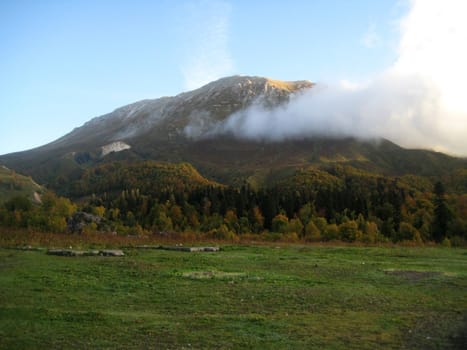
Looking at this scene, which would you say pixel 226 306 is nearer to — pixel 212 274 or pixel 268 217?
pixel 212 274

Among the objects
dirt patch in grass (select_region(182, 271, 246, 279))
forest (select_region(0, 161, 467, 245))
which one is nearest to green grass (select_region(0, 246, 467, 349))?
dirt patch in grass (select_region(182, 271, 246, 279))

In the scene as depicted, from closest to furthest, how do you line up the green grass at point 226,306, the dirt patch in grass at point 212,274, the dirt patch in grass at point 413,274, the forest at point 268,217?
the green grass at point 226,306, the dirt patch in grass at point 212,274, the dirt patch in grass at point 413,274, the forest at point 268,217

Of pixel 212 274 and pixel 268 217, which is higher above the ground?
pixel 268 217

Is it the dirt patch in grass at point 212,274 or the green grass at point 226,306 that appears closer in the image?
the green grass at point 226,306

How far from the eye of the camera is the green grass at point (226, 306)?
12695 millimetres

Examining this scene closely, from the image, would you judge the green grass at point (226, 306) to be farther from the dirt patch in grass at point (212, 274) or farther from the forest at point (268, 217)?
the forest at point (268, 217)

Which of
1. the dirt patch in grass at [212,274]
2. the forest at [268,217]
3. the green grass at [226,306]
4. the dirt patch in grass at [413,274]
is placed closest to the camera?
the green grass at [226,306]

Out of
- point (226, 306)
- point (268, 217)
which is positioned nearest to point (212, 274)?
point (226, 306)

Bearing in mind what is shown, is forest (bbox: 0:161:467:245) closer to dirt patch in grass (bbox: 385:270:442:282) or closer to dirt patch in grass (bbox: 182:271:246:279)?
dirt patch in grass (bbox: 182:271:246:279)

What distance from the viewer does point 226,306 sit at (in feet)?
55.9

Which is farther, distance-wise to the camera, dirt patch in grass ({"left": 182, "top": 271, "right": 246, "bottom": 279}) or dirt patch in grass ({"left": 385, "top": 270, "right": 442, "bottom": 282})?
dirt patch in grass ({"left": 385, "top": 270, "right": 442, "bottom": 282})

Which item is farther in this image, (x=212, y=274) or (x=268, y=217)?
(x=268, y=217)

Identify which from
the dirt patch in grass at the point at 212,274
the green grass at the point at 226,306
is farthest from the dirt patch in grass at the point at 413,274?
the dirt patch in grass at the point at 212,274

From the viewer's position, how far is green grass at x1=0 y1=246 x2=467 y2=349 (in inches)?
500
